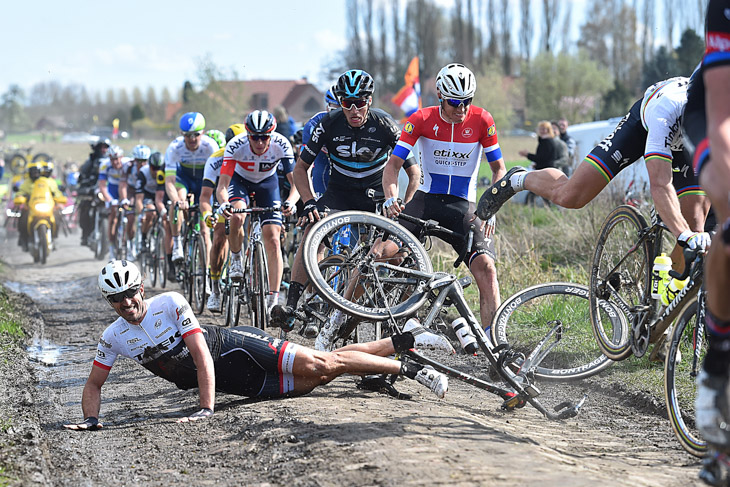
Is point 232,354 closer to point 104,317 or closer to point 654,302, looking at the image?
point 654,302

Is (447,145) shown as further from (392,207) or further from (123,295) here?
(123,295)

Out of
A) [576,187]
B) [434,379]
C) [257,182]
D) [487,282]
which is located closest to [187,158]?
[257,182]

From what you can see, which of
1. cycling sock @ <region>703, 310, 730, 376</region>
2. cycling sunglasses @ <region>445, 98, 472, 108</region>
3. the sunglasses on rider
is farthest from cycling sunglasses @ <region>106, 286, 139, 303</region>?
cycling sock @ <region>703, 310, 730, 376</region>

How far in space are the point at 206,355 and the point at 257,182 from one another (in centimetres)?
389

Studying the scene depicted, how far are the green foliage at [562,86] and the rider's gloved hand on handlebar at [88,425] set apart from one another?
49.4 metres

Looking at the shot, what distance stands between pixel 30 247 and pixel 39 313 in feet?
26.3

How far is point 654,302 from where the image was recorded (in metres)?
5.83

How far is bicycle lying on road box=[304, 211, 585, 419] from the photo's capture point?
236 inches

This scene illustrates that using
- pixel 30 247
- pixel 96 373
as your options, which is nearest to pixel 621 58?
pixel 30 247

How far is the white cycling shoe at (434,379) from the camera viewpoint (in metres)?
6.08

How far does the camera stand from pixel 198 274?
11.3 m

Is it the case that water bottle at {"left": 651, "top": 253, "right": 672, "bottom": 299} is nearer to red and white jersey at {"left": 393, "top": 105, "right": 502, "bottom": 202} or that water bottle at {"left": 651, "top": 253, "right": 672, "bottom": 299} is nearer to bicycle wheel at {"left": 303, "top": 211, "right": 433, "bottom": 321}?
bicycle wheel at {"left": 303, "top": 211, "right": 433, "bottom": 321}

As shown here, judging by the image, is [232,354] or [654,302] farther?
[232,354]

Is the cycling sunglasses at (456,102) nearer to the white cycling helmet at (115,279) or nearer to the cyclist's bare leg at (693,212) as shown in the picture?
the cyclist's bare leg at (693,212)
